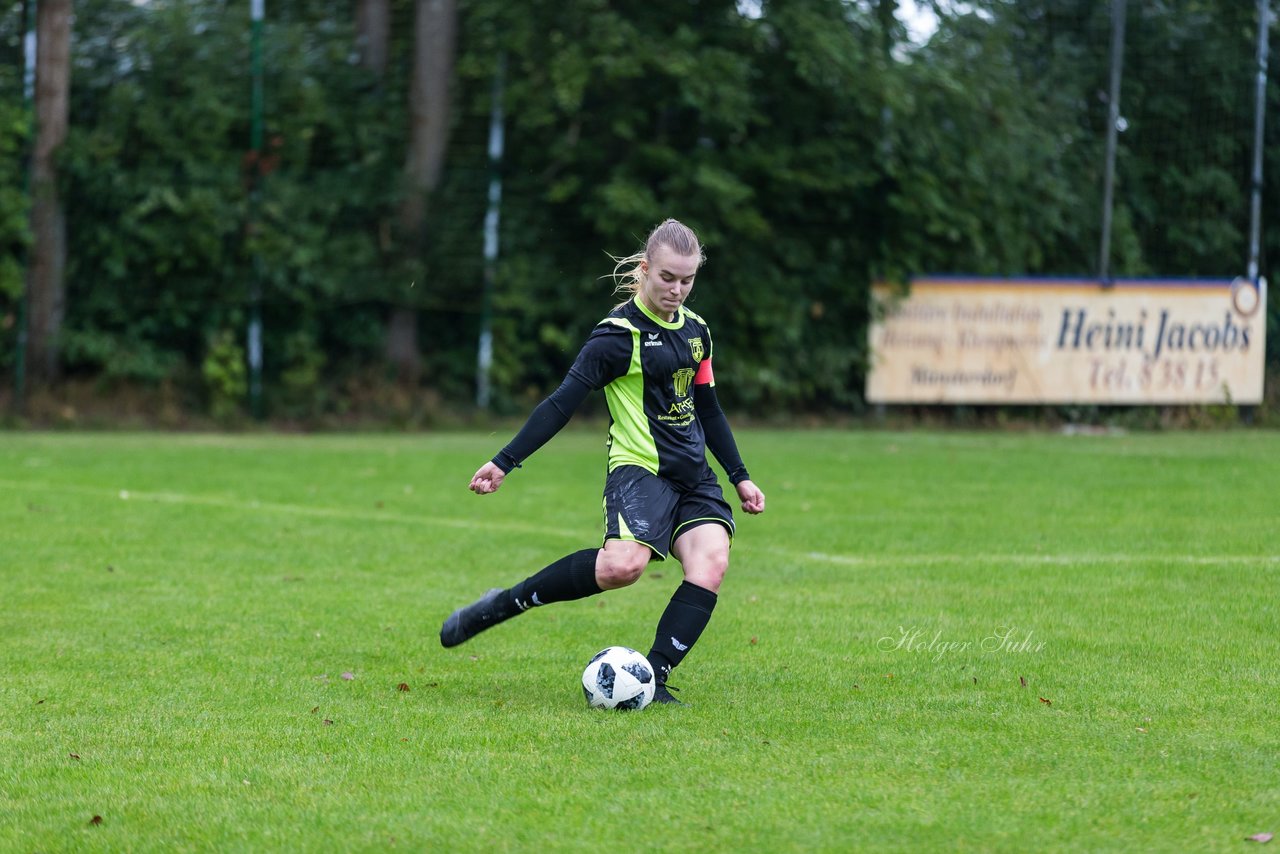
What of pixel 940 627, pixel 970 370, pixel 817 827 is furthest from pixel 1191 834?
pixel 970 370

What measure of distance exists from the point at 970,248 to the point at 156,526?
482 inches

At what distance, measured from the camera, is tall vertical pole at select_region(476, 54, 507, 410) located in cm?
1961

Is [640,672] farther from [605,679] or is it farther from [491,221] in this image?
[491,221]

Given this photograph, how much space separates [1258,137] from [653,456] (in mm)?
17139

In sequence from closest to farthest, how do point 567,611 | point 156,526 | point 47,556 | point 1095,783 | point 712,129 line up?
point 1095,783 → point 567,611 → point 47,556 → point 156,526 → point 712,129

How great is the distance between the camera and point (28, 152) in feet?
62.2

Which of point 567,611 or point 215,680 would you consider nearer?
point 215,680

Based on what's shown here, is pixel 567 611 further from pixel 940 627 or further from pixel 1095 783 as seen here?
pixel 1095 783

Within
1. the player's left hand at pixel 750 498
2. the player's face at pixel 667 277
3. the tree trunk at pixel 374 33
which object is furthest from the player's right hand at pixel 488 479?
the tree trunk at pixel 374 33

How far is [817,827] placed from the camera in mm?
4074

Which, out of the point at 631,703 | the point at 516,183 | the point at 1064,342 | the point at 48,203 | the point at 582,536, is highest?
the point at 516,183

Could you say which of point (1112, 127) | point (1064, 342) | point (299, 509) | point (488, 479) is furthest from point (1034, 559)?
point (1112, 127)

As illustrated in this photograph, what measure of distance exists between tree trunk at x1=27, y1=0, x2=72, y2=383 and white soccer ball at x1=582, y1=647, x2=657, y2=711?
1534 centimetres

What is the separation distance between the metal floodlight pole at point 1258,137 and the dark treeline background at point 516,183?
263 mm
